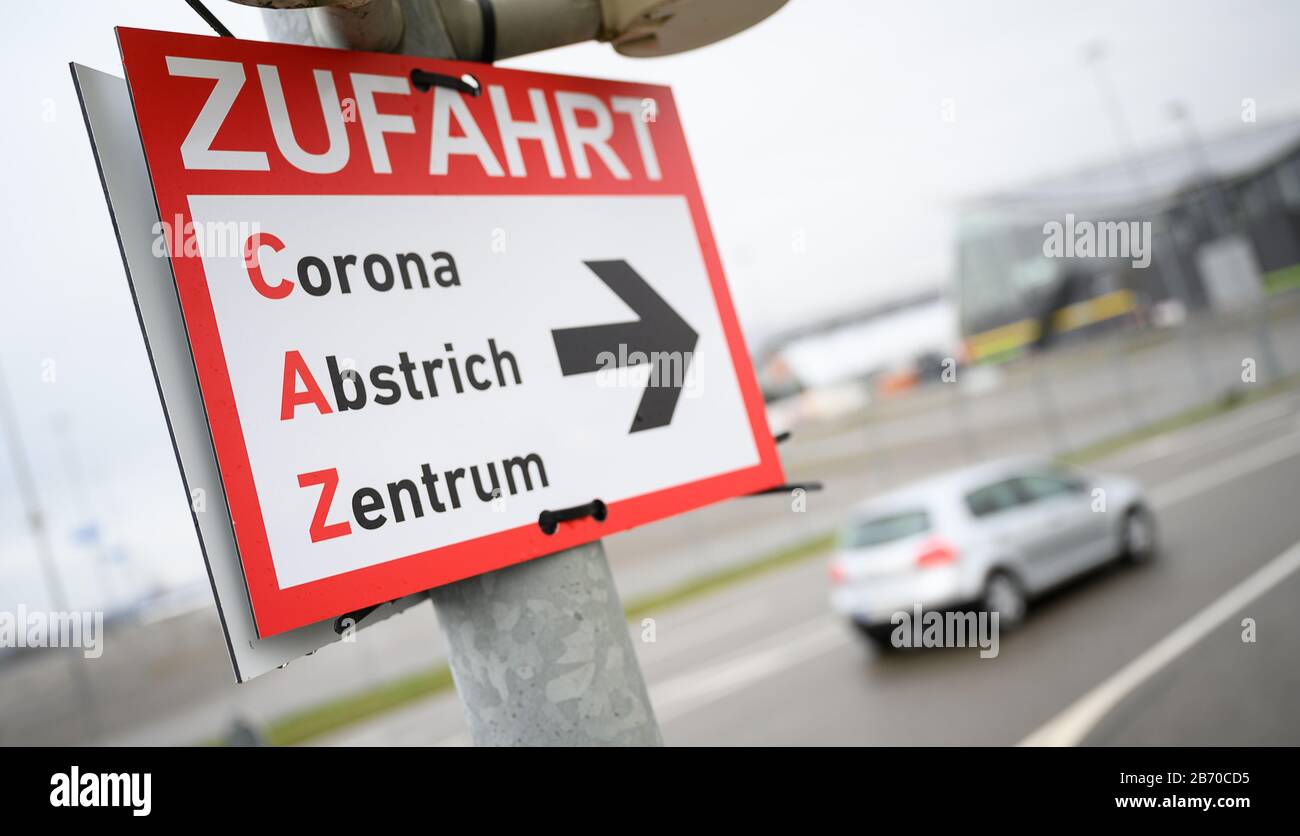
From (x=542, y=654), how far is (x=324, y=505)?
45 cm

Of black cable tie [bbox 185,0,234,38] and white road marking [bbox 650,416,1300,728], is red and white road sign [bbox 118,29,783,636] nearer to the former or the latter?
black cable tie [bbox 185,0,234,38]

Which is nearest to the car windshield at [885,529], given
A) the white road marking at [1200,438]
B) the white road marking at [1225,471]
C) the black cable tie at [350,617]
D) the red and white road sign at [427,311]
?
the white road marking at [1225,471]

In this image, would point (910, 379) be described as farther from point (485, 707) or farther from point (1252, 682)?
point (485, 707)

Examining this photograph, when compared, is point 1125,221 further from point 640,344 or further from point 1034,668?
point 640,344

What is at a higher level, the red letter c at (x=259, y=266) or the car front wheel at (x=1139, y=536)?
the red letter c at (x=259, y=266)

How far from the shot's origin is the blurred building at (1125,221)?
44.3 m

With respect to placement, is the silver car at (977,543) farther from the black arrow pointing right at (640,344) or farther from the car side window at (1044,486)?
the black arrow pointing right at (640,344)

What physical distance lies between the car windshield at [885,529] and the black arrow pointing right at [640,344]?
8061 mm

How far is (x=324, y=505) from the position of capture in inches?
61.6

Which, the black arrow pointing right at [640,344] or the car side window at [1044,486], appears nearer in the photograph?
the black arrow pointing right at [640,344]

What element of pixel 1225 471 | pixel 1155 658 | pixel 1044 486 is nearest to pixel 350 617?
pixel 1155 658
